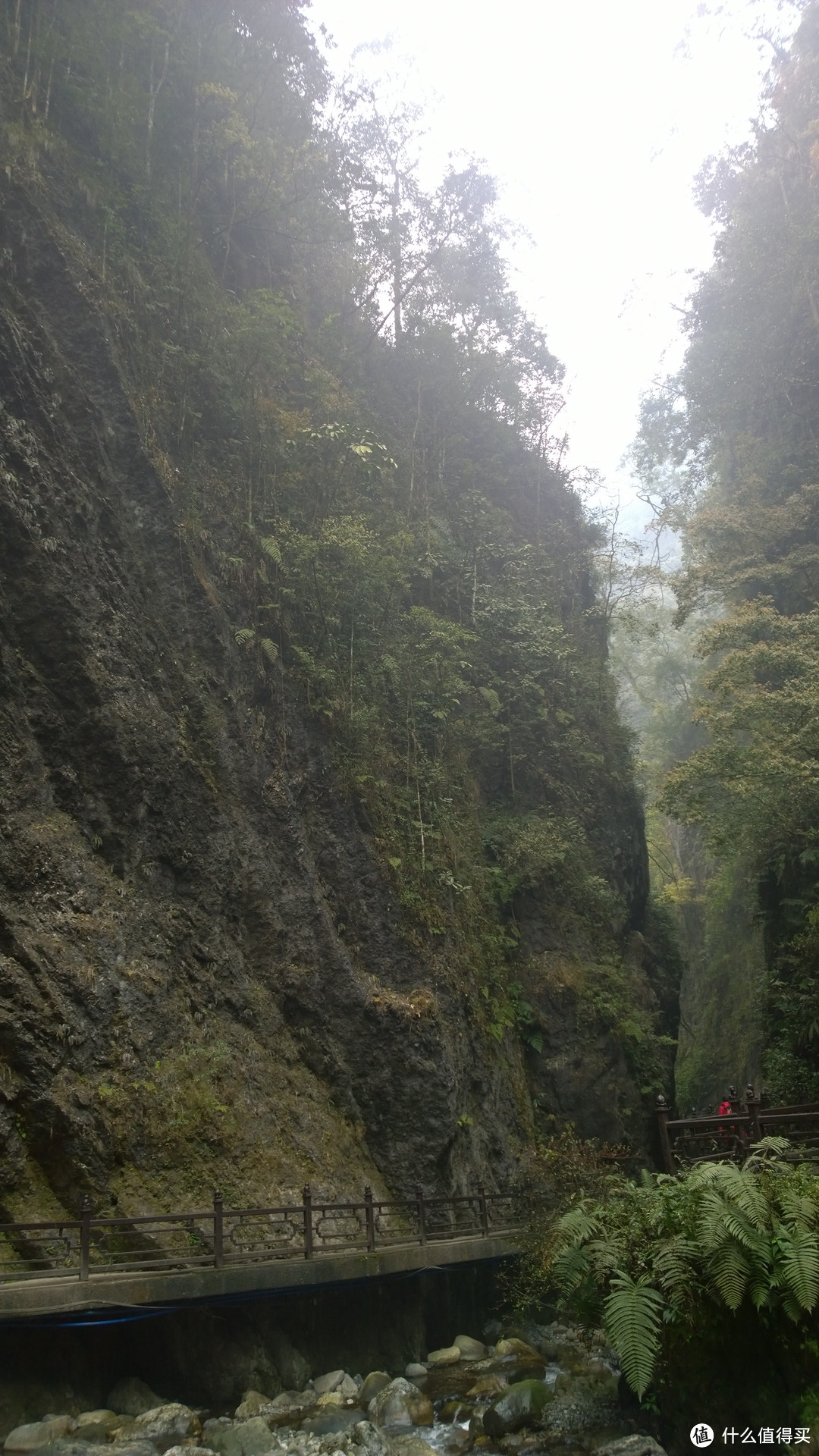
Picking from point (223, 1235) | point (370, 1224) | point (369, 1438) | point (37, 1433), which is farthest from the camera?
point (370, 1224)

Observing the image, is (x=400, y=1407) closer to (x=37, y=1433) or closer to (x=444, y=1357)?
(x=444, y=1357)

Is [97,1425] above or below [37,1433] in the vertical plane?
below

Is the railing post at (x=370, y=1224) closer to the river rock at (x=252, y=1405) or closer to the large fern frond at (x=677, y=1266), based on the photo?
the river rock at (x=252, y=1405)

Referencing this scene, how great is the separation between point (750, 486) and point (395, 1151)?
1952 cm

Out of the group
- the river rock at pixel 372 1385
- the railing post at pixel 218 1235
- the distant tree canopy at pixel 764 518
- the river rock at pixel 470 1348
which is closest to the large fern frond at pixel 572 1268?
the railing post at pixel 218 1235

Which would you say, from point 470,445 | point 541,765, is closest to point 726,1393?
point 541,765

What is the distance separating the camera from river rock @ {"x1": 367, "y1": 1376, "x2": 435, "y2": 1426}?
943 centimetres

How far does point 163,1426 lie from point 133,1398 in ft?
2.16

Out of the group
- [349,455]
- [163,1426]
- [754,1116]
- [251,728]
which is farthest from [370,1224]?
[349,455]

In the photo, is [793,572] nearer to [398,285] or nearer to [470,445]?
[470,445]

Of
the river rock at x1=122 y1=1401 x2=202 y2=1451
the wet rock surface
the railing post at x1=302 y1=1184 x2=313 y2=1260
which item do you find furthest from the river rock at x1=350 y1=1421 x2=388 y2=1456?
the railing post at x1=302 y1=1184 x2=313 y2=1260

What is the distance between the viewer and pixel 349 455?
19.2 metres

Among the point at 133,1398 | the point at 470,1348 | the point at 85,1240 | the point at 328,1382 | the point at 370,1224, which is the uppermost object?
the point at 85,1240

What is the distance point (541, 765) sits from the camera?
→ 845 inches
